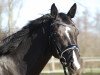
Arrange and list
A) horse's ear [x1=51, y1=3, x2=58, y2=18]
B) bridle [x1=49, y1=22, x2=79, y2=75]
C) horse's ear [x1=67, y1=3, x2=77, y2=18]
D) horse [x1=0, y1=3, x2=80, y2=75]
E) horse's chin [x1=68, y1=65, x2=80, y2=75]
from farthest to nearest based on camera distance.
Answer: horse's ear [x1=67, y1=3, x2=77, y2=18] → horse's ear [x1=51, y1=3, x2=58, y2=18] → horse [x1=0, y1=3, x2=80, y2=75] → bridle [x1=49, y1=22, x2=79, y2=75] → horse's chin [x1=68, y1=65, x2=80, y2=75]

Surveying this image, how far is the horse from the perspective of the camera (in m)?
Result: 4.74

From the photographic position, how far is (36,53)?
16.5 feet

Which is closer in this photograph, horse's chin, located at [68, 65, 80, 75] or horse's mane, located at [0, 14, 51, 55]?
horse's chin, located at [68, 65, 80, 75]

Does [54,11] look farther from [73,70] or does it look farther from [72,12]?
[73,70]

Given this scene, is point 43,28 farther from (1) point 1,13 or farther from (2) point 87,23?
(2) point 87,23

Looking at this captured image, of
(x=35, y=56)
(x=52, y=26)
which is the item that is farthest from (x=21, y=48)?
(x=52, y=26)

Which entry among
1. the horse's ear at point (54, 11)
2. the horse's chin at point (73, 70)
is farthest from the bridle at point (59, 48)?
the horse's ear at point (54, 11)

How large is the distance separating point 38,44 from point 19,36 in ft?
1.09

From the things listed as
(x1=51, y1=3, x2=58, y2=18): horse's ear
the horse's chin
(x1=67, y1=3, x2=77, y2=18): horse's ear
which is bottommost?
the horse's chin

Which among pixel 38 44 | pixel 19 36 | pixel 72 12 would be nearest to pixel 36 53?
pixel 38 44

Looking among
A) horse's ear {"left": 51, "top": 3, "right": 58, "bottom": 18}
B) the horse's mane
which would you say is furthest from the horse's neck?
horse's ear {"left": 51, "top": 3, "right": 58, "bottom": 18}

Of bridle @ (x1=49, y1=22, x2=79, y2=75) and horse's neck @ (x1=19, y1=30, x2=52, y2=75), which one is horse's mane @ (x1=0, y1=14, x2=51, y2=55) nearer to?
horse's neck @ (x1=19, y1=30, x2=52, y2=75)

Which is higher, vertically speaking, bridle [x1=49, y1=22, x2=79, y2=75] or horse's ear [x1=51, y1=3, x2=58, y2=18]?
horse's ear [x1=51, y1=3, x2=58, y2=18]

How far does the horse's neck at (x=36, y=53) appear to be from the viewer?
4.99 metres
